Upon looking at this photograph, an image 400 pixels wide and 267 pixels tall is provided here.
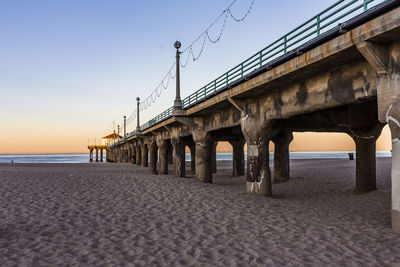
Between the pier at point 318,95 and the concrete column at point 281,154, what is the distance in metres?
0.07

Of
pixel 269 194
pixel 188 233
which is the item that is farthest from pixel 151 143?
pixel 188 233

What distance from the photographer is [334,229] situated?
8281mm

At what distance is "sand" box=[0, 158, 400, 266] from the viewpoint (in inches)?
240

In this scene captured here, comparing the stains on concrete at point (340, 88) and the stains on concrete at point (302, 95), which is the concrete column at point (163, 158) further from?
the stains on concrete at point (340, 88)

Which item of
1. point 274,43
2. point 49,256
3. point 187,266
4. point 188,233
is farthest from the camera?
point 274,43

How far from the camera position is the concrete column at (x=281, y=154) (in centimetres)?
2030

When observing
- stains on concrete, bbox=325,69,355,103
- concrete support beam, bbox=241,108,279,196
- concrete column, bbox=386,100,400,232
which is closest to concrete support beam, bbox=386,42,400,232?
concrete column, bbox=386,100,400,232

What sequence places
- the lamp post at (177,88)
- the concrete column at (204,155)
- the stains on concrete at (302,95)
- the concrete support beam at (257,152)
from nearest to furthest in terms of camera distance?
the stains on concrete at (302,95) → the concrete support beam at (257,152) → the concrete column at (204,155) → the lamp post at (177,88)

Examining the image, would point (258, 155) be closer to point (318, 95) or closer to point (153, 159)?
point (318, 95)

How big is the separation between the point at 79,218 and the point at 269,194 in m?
8.28

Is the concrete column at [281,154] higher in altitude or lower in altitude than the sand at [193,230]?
higher

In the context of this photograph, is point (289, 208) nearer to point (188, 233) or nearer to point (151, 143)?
point (188, 233)

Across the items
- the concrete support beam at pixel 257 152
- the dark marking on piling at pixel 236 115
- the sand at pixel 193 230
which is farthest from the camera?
the dark marking on piling at pixel 236 115

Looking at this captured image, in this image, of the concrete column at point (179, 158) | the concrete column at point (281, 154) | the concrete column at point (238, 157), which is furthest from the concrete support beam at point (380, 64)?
the concrete column at point (238, 157)
